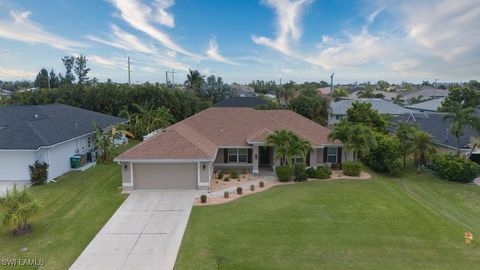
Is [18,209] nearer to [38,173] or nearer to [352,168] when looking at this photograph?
[38,173]

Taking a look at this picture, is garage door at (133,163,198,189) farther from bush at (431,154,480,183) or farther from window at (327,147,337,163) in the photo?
bush at (431,154,480,183)

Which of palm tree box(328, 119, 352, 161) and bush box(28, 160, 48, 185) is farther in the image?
palm tree box(328, 119, 352, 161)

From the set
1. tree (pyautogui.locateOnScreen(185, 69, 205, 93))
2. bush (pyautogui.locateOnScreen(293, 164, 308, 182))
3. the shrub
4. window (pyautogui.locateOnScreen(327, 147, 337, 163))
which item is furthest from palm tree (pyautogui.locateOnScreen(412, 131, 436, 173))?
tree (pyautogui.locateOnScreen(185, 69, 205, 93))

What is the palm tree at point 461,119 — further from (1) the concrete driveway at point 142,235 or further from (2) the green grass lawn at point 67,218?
(2) the green grass lawn at point 67,218

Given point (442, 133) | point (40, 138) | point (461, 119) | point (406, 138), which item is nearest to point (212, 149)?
point (40, 138)

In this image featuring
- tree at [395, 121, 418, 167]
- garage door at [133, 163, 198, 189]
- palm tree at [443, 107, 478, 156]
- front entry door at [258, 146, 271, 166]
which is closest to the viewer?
garage door at [133, 163, 198, 189]

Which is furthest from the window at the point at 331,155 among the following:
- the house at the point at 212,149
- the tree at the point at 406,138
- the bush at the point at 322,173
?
the tree at the point at 406,138

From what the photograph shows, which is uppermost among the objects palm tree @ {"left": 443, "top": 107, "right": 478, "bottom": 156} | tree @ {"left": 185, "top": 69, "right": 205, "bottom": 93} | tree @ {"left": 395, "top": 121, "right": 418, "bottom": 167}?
tree @ {"left": 185, "top": 69, "right": 205, "bottom": 93}
